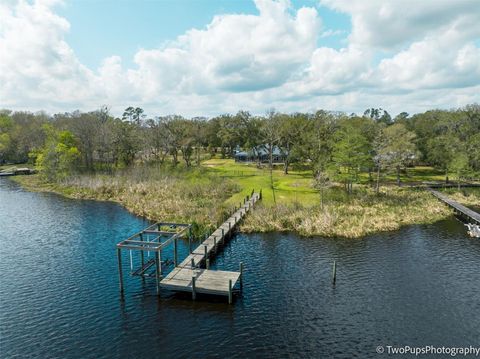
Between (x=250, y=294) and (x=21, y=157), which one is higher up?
(x=21, y=157)

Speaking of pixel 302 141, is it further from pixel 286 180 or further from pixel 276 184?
pixel 276 184

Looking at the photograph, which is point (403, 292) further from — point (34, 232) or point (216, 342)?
point (34, 232)

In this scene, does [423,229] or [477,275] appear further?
[423,229]

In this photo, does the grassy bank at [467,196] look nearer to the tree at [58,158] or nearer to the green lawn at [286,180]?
the green lawn at [286,180]

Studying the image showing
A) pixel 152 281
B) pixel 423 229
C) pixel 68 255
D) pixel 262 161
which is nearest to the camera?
pixel 152 281

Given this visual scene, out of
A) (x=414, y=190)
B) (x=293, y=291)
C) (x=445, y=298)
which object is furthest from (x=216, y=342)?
(x=414, y=190)

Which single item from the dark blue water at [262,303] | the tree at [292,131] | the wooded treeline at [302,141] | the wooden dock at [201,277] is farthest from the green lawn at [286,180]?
the wooden dock at [201,277]

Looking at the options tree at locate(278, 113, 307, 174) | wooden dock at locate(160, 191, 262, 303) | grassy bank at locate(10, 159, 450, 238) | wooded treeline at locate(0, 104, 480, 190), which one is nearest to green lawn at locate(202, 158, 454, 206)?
grassy bank at locate(10, 159, 450, 238)
